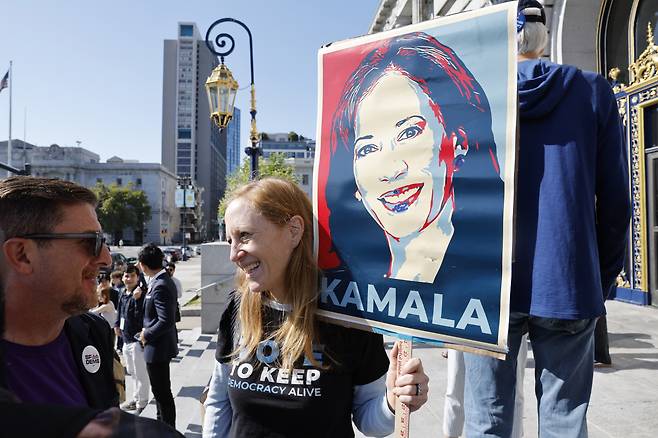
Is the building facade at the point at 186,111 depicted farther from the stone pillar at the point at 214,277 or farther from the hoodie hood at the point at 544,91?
the hoodie hood at the point at 544,91

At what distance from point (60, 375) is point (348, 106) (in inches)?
54.8

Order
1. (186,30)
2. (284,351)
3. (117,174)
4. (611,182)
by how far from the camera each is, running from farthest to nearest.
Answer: (186,30)
(117,174)
(611,182)
(284,351)

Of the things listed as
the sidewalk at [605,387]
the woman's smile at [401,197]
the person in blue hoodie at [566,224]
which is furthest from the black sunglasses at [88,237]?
the sidewalk at [605,387]

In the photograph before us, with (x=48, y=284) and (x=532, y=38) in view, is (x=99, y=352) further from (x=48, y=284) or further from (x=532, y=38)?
(x=532, y=38)

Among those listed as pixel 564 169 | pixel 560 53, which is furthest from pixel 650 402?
pixel 560 53

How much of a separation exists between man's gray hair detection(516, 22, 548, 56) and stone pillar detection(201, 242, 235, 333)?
7351mm

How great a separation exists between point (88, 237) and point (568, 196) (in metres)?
1.79

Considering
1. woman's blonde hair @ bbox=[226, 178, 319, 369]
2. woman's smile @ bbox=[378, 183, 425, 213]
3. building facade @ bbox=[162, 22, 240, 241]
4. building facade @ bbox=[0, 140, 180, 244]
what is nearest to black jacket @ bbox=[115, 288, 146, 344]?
woman's blonde hair @ bbox=[226, 178, 319, 369]

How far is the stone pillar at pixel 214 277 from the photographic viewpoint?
29.0ft

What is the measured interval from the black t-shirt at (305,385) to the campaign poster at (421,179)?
0.14 m

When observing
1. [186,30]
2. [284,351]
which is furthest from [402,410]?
[186,30]

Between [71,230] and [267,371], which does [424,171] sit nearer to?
[267,371]

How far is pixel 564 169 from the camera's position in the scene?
1911mm

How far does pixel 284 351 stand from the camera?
1762 mm
